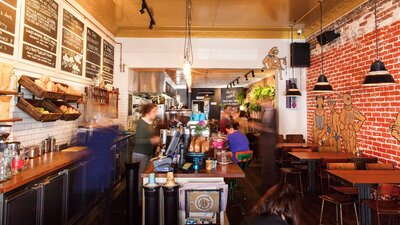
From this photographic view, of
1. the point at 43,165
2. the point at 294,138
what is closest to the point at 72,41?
the point at 43,165

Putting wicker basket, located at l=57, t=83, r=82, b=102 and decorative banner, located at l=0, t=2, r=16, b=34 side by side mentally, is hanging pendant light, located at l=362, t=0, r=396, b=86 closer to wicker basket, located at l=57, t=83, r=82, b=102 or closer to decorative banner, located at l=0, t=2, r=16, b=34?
wicker basket, located at l=57, t=83, r=82, b=102

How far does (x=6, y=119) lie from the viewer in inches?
126

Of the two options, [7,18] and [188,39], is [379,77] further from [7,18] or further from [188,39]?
[188,39]

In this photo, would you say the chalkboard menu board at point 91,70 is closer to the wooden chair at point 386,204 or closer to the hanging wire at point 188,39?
the hanging wire at point 188,39

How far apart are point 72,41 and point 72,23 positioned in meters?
0.32

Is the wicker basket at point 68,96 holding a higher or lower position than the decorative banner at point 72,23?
lower

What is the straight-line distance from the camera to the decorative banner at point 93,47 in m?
5.88

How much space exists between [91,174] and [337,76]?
5.22m

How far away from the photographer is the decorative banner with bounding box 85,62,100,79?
5.87 m

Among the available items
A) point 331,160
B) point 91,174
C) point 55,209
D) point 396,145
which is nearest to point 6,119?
point 55,209

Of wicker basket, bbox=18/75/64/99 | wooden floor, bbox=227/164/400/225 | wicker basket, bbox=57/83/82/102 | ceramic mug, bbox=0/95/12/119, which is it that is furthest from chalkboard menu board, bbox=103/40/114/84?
wooden floor, bbox=227/164/400/225

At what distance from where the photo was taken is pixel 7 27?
341cm

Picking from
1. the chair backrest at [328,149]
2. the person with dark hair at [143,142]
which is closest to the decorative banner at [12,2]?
the person with dark hair at [143,142]

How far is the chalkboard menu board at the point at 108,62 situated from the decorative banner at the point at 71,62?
135 cm
